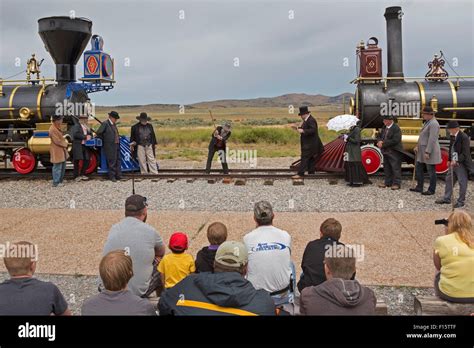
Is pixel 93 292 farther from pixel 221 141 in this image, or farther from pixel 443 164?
pixel 443 164

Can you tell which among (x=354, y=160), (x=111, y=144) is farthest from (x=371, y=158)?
(x=111, y=144)

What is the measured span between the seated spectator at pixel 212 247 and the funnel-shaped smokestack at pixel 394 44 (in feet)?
32.3

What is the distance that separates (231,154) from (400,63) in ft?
30.3

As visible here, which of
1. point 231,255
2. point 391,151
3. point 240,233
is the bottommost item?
point 240,233

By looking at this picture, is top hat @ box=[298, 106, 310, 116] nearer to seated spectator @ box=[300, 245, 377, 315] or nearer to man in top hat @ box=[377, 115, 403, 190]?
man in top hat @ box=[377, 115, 403, 190]

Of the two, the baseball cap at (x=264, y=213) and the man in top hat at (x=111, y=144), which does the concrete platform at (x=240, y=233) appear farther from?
the man in top hat at (x=111, y=144)

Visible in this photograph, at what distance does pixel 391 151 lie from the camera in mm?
11031

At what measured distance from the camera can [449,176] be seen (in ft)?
30.1

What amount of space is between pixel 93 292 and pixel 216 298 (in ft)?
10.0

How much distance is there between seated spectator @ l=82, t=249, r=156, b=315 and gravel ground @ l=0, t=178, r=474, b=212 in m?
6.07

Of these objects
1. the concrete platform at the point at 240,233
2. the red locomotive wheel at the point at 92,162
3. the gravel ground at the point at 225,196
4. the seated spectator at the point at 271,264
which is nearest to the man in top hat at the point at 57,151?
the gravel ground at the point at 225,196

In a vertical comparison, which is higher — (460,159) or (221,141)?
(221,141)

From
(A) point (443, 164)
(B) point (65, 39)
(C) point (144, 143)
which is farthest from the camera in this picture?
(B) point (65, 39)

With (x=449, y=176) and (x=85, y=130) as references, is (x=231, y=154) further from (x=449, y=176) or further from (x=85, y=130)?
(x=449, y=176)
